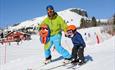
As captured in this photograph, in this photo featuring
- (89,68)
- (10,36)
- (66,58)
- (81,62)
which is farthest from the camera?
(10,36)

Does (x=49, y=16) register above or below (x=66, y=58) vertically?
above

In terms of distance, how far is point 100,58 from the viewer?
35.4ft

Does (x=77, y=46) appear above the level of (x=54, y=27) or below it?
below

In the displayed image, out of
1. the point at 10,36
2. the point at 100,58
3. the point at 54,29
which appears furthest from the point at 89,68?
the point at 10,36

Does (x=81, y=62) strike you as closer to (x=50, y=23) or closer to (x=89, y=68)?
(x=89, y=68)

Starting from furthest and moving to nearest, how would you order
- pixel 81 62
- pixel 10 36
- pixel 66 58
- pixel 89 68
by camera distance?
pixel 10 36 < pixel 66 58 < pixel 81 62 < pixel 89 68

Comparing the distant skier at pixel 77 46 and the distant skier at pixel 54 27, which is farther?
the distant skier at pixel 54 27

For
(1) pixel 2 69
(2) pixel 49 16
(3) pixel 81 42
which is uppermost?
(2) pixel 49 16

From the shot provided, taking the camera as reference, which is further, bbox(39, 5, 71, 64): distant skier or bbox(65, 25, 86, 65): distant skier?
bbox(39, 5, 71, 64): distant skier

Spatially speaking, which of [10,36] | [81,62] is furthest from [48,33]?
[10,36]

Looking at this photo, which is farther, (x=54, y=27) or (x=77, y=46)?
(x=54, y=27)

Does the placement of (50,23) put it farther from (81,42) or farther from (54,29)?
(81,42)

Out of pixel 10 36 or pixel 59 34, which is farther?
pixel 10 36

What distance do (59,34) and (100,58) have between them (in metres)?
1.49
